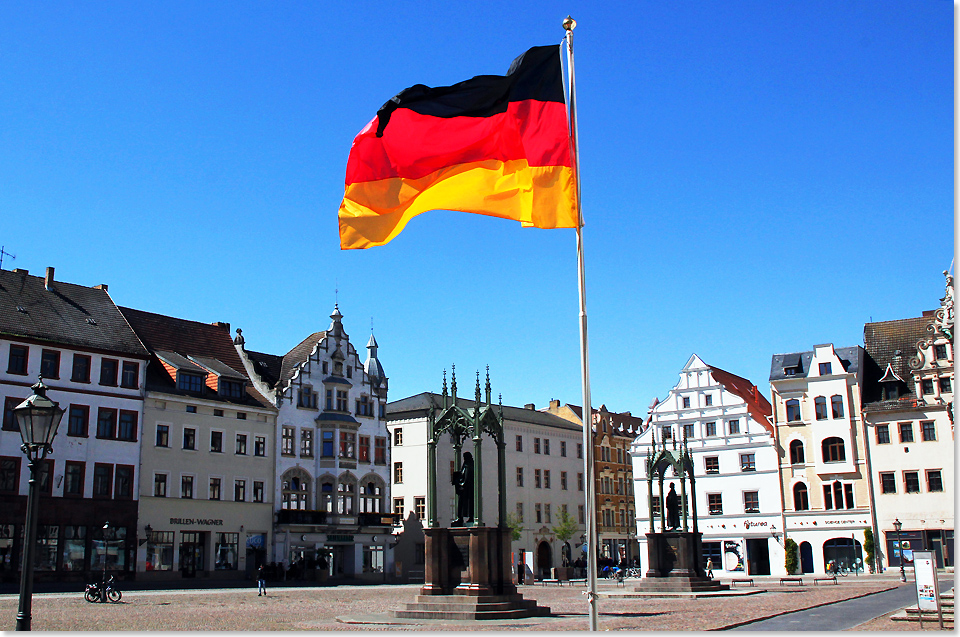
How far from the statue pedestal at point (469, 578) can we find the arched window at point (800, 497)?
42.3 m

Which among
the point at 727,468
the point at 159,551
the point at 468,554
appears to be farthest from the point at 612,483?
the point at 468,554

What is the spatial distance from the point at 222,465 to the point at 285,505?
5388 millimetres

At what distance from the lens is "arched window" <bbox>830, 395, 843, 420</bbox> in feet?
200

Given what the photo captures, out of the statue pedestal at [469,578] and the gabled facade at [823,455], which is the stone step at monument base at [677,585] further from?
the gabled facade at [823,455]

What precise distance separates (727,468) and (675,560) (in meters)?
32.1

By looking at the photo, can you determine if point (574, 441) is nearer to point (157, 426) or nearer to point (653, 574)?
point (157, 426)

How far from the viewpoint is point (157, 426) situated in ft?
178

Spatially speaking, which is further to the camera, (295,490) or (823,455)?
(823,455)

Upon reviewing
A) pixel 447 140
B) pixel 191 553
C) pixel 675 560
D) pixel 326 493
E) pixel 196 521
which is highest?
pixel 447 140

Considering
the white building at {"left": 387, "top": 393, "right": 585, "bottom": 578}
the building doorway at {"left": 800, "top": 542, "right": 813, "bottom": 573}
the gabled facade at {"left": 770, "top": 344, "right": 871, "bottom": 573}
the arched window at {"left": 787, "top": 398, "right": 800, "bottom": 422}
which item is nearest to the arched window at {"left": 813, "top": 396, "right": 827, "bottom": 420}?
the gabled facade at {"left": 770, "top": 344, "right": 871, "bottom": 573}

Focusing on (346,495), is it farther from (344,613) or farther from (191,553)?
(344,613)

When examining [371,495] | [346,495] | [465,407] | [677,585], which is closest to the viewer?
[677,585]

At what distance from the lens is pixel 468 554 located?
79.7ft

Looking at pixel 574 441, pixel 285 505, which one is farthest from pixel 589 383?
pixel 574 441
